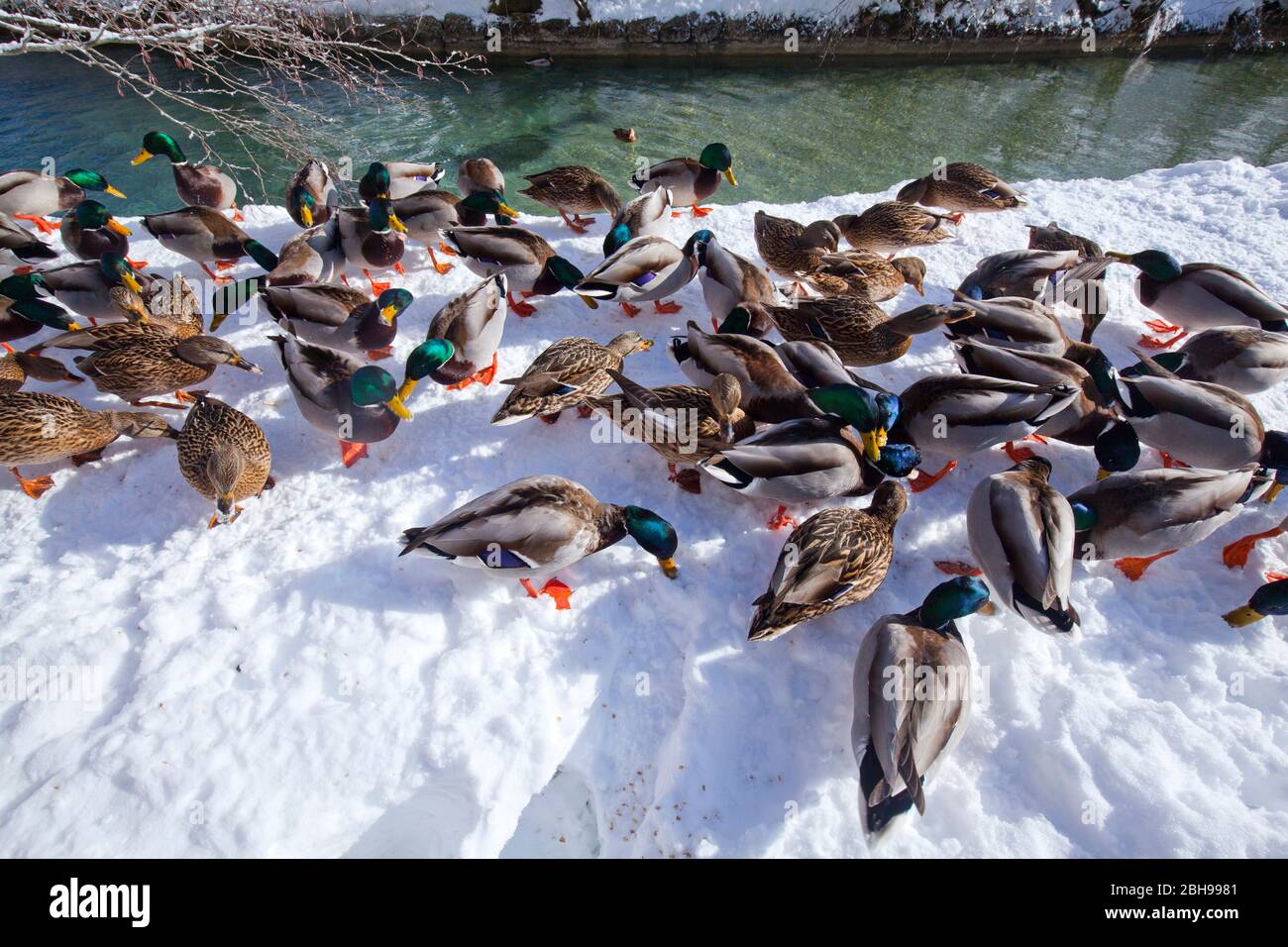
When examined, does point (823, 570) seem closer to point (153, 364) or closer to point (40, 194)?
point (153, 364)

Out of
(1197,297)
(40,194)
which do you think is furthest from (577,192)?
(1197,297)

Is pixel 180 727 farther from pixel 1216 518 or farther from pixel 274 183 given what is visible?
pixel 274 183

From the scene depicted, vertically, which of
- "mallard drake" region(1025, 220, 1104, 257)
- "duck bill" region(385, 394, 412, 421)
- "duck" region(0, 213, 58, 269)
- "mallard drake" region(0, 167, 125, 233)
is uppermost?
"mallard drake" region(0, 167, 125, 233)

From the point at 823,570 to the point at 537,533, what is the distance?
152 cm

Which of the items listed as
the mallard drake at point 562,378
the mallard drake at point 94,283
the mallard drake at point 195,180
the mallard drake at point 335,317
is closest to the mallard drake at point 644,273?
the mallard drake at point 562,378

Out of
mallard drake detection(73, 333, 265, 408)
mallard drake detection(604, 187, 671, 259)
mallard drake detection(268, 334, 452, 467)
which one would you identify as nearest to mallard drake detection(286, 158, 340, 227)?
mallard drake detection(73, 333, 265, 408)

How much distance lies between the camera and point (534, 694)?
3191 mm

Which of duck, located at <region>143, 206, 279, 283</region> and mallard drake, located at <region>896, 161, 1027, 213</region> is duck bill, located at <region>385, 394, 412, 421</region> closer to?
duck, located at <region>143, 206, 279, 283</region>

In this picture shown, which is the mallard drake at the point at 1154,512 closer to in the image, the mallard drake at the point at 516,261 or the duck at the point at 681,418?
the duck at the point at 681,418

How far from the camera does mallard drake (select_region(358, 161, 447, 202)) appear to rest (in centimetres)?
641

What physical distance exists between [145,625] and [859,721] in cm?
362

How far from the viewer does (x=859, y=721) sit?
9.66ft

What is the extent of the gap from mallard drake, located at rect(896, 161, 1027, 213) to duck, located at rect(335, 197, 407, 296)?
5.68 meters
